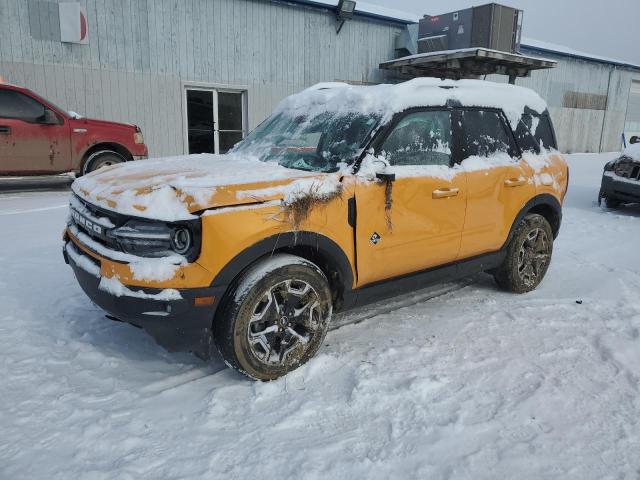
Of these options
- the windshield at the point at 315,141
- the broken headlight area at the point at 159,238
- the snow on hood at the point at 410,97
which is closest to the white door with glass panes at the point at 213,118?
the snow on hood at the point at 410,97

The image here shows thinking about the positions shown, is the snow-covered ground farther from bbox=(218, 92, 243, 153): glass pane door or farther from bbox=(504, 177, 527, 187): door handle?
bbox=(218, 92, 243, 153): glass pane door

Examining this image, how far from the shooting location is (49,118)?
8.78m

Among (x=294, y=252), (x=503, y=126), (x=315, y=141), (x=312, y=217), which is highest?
(x=503, y=126)

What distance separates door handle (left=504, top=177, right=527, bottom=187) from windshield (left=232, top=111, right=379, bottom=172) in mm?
1381

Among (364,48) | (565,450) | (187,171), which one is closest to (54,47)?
(364,48)

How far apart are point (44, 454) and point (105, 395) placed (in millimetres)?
521

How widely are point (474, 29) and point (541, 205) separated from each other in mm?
11495

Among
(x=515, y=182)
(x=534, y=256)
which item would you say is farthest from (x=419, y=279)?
(x=534, y=256)

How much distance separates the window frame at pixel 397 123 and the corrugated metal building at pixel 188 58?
33.6 feet

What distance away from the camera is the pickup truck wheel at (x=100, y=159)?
9.17 m

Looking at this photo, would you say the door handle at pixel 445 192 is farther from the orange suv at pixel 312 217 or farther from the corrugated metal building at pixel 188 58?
the corrugated metal building at pixel 188 58

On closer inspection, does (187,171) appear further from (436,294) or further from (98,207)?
(436,294)

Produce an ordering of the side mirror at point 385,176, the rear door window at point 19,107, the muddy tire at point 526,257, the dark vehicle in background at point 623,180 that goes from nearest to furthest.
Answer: the side mirror at point 385,176
the muddy tire at point 526,257
the dark vehicle in background at point 623,180
the rear door window at point 19,107

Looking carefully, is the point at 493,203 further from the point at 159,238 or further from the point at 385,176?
the point at 159,238
